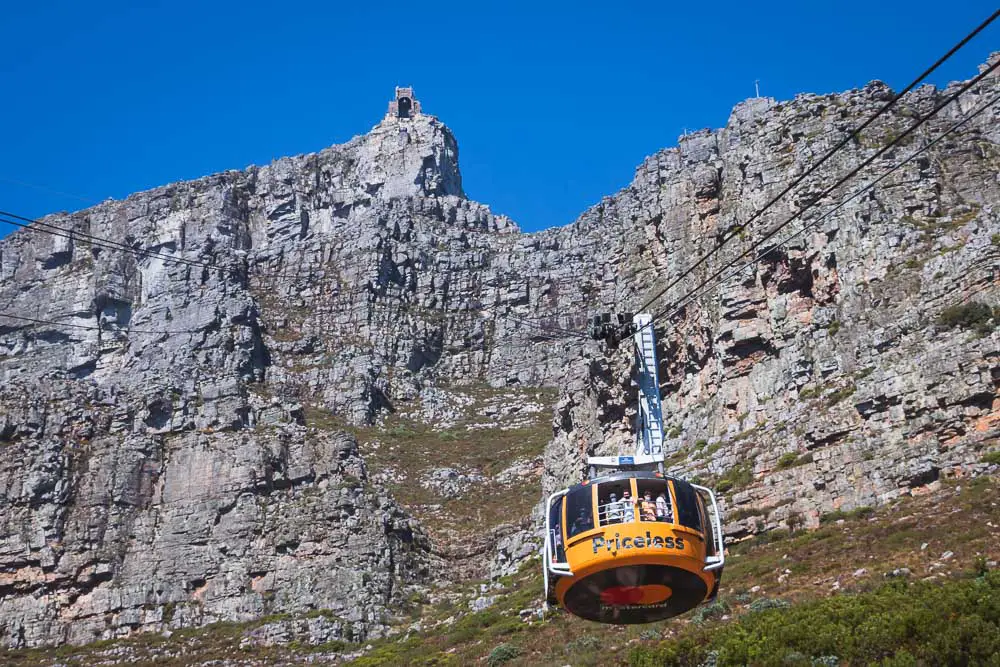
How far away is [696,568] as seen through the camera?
Answer: 1061 inches

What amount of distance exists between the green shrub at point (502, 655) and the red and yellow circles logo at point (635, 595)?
19.4 meters

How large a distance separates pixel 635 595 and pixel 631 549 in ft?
5.77

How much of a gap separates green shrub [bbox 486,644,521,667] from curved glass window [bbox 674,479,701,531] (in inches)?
819

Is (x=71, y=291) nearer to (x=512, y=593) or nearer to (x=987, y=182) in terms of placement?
(x=512, y=593)

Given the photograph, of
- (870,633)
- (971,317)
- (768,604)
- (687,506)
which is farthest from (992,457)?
(687,506)

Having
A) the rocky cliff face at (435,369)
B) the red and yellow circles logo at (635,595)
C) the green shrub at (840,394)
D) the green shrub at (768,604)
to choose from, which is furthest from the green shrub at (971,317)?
the red and yellow circles logo at (635,595)

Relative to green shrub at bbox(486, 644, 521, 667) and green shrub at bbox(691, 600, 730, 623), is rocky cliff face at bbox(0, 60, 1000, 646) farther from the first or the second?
green shrub at bbox(486, 644, 521, 667)

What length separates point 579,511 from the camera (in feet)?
90.3

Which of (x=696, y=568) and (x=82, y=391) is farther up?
(x=82, y=391)

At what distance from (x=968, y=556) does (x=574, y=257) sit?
106 m

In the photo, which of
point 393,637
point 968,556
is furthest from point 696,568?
point 393,637

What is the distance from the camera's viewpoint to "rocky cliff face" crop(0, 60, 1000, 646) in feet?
171

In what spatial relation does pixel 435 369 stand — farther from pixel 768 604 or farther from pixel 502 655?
pixel 768 604

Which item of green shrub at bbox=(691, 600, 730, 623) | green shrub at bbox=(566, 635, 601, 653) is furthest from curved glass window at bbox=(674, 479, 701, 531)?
green shrub at bbox=(566, 635, 601, 653)
